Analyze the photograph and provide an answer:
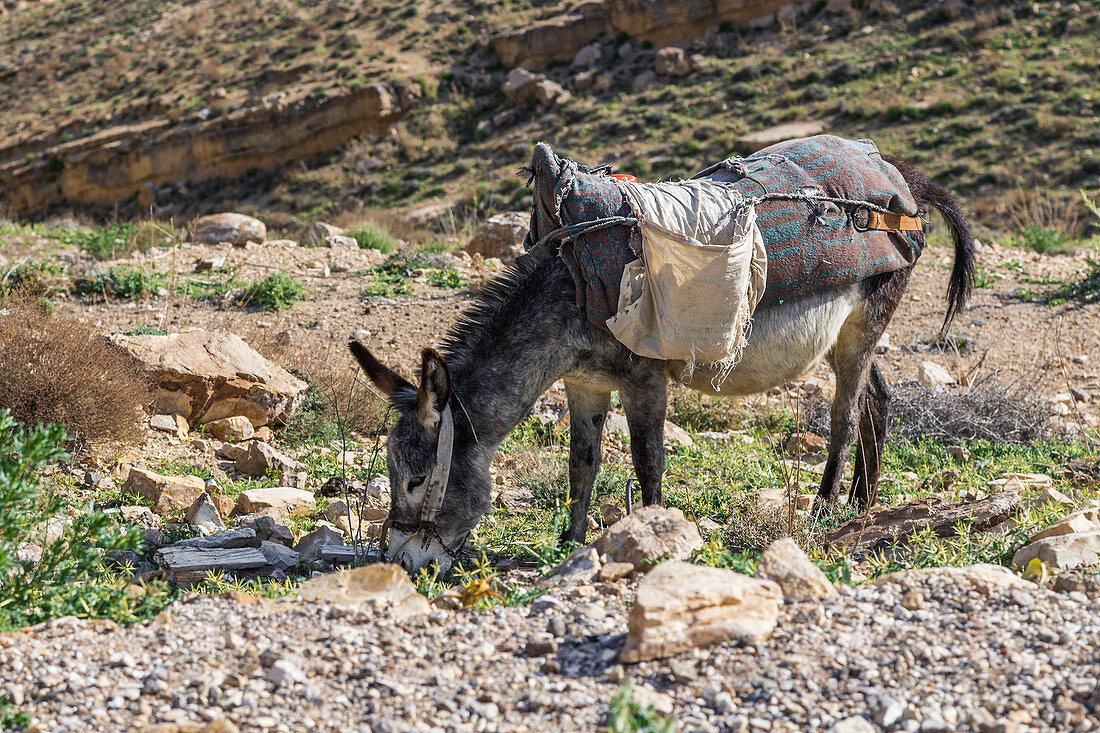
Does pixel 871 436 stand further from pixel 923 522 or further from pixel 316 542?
pixel 316 542

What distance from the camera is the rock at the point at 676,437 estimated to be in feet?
23.2

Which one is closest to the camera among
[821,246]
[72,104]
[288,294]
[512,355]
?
[512,355]

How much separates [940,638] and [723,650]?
740 millimetres

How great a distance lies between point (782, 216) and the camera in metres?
4.88

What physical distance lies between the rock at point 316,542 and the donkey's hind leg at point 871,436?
328 cm

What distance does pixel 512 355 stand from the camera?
4410 mm

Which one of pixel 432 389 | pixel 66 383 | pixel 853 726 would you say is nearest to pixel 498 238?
pixel 66 383

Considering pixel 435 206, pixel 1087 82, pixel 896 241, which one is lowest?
pixel 435 206

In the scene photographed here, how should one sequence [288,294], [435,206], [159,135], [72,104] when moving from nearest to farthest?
1. [288,294]
2. [435,206]
3. [159,135]
4. [72,104]

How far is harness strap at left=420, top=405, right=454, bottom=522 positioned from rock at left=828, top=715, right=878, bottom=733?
82.8 inches

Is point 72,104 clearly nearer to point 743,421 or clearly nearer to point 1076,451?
point 743,421

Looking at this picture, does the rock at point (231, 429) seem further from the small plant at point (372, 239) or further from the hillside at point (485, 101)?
the hillside at point (485, 101)

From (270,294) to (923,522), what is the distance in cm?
687

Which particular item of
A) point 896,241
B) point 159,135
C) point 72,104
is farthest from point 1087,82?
point 72,104
